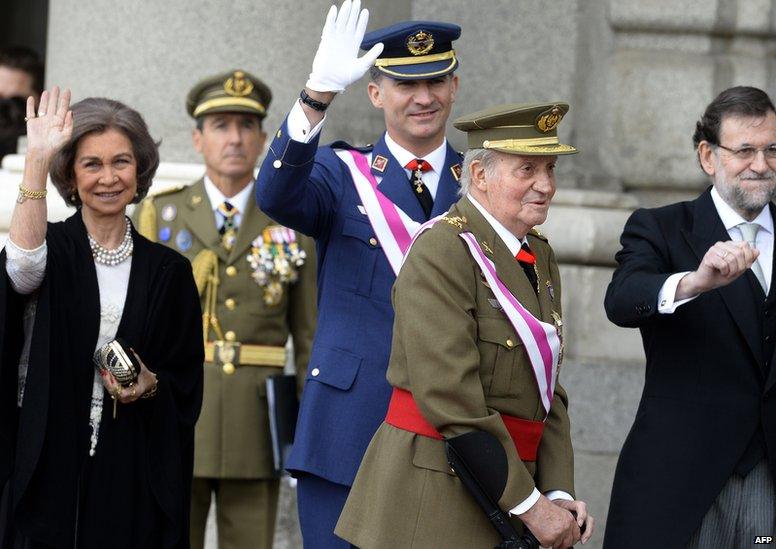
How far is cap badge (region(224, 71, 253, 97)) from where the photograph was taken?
5691 millimetres

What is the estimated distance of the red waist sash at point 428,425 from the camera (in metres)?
3.74

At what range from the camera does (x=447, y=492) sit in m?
3.70

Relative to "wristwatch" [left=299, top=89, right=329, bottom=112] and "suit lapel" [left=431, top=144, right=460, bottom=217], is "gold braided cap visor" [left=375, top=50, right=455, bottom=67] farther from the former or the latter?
"wristwatch" [left=299, top=89, right=329, bottom=112]

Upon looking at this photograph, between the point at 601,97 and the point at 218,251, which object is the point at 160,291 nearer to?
the point at 218,251

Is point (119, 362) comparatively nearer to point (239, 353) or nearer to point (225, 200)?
point (239, 353)

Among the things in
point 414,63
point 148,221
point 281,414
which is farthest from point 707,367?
point 148,221

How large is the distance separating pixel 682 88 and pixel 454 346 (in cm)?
312

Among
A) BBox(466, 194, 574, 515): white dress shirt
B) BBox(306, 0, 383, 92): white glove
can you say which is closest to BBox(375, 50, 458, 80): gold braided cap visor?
BBox(306, 0, 383, 92): white glove

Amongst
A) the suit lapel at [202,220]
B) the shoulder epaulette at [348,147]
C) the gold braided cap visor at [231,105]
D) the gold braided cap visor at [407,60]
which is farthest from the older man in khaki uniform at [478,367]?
the gold braided cap visor at [231,105]

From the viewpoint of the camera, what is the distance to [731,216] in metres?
4.27

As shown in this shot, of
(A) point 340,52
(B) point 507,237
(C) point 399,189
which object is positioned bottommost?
(B) point 507,237

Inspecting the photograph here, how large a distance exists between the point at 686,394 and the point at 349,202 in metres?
1.01

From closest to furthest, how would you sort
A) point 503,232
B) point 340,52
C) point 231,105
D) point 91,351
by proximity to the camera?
point 503,232 < point 340,52 < point 91,351 < point 231,105

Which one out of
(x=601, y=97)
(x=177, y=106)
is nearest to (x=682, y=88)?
(x=601, y=97)
